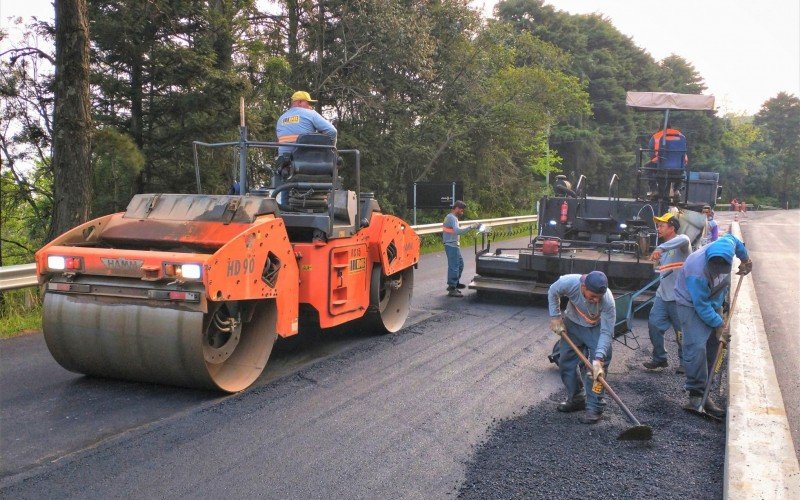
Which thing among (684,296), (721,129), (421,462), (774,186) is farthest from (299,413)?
(774,186)

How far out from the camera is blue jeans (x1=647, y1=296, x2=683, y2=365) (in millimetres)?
7023

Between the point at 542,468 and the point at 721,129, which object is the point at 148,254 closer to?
the point at 542,468

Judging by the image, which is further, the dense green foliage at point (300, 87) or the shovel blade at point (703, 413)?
the dense green foliage at point (300, 87)

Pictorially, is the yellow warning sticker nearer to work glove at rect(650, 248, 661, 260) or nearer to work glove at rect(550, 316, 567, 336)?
work glove at rect(550, 316, 567, 336)

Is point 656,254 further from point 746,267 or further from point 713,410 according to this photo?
point 713,410

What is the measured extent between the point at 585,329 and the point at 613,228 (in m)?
6.70

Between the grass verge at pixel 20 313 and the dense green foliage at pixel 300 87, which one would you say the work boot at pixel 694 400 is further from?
the dense green foliage at pixel 300 87

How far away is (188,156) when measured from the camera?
14.5m

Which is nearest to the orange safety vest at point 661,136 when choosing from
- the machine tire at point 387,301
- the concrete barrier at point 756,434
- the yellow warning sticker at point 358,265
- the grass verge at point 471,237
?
the grass verge at point 471,237

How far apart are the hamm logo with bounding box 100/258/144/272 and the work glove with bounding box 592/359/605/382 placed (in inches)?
136

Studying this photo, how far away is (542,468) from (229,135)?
11603 millimetres

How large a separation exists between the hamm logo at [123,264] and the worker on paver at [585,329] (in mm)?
3247

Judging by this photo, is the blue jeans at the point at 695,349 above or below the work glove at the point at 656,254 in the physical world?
below

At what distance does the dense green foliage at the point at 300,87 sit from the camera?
43.6 ft
